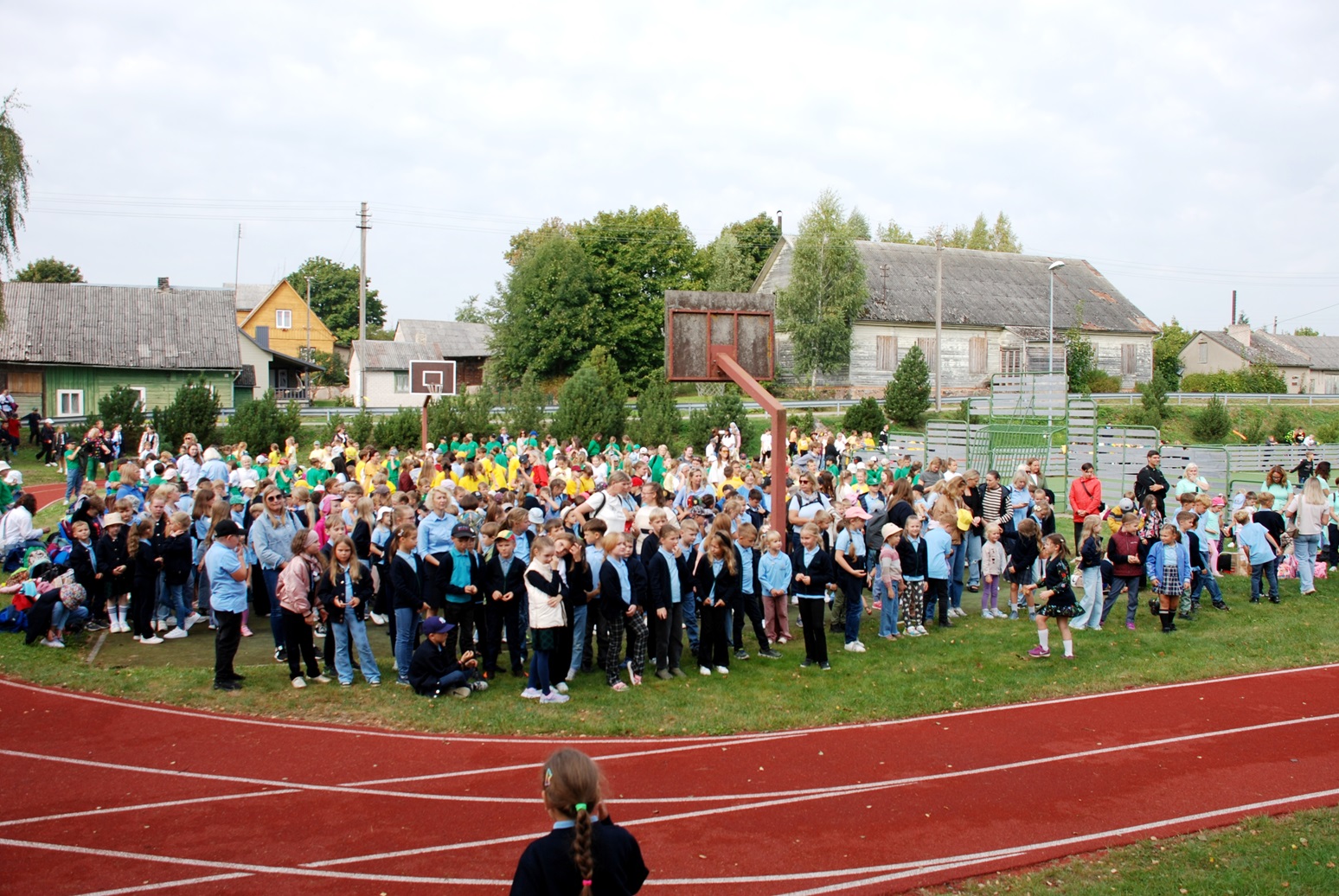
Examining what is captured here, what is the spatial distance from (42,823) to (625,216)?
51911 mm

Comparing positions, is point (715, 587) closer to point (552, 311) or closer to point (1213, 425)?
point (1213, 425)

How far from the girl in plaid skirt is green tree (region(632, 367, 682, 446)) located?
19.2 meters

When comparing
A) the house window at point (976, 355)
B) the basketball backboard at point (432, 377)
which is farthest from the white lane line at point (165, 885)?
the house window at point (976, 355)

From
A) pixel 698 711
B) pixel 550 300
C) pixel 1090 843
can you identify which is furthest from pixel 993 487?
pixel 550 300

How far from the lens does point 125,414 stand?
90.8 feet

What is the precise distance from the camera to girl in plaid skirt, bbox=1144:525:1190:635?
12617mm

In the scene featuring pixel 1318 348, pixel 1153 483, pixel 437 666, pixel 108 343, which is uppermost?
pixel 1318 348

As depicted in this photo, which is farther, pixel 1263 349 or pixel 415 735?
pixel 1263 349

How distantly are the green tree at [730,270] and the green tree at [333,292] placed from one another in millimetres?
43821

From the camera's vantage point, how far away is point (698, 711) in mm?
9742

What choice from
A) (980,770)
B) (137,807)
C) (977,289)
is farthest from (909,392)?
(137,807)

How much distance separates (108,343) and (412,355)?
79.7 feet

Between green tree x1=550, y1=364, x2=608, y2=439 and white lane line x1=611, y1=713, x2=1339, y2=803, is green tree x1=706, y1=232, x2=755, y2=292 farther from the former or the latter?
white lane line x1=611, y1=713, x2=1339, y2=803

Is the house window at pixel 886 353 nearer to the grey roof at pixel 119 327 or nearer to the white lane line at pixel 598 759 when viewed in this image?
the grey roof at pixel 119 327
